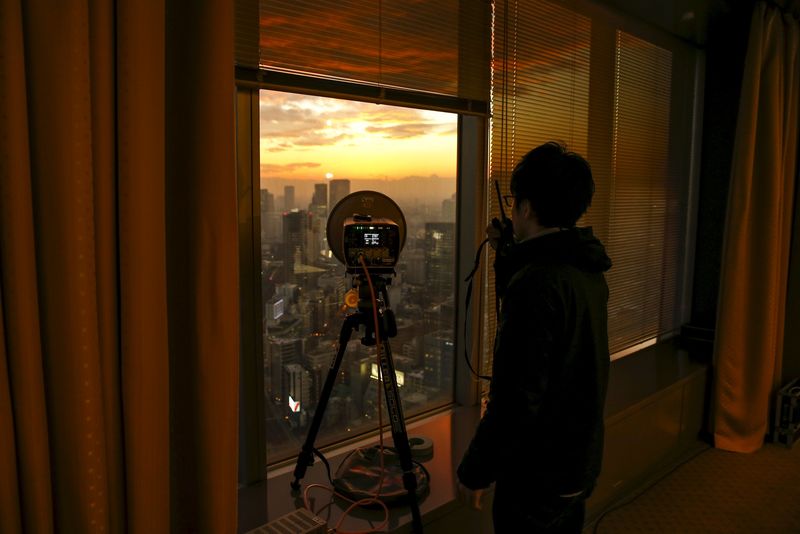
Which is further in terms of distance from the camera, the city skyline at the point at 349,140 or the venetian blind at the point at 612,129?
the venetian blind at the point at 612,129

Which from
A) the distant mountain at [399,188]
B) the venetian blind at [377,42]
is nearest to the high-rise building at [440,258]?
the distant mountain at [399,188]

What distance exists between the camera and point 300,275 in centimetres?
192

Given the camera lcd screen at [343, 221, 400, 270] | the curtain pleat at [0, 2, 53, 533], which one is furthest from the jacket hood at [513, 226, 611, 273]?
the curtain pleat at [0, 2, 53, 533]

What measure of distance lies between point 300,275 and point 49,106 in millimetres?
1043

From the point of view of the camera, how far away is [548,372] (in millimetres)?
1312

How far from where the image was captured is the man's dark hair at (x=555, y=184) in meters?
1.34

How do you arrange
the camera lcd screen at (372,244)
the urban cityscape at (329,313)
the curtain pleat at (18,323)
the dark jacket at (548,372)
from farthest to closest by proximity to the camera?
the urban cityscape at (329,313), the camera lcd screen at (372,244), the dark jacket at (548,372), the curtain pleat at (18,323)

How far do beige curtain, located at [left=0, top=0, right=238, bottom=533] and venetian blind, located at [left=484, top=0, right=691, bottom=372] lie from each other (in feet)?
4.39

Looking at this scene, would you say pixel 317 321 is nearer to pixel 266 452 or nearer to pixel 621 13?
pixel 266 452

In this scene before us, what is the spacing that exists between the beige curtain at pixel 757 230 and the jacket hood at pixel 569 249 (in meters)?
2.03

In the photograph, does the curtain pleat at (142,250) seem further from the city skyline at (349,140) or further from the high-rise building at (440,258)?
the high-rise building at (440,258)

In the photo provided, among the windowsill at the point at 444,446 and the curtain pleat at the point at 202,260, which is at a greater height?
the curtain pleat at the point at 202,260

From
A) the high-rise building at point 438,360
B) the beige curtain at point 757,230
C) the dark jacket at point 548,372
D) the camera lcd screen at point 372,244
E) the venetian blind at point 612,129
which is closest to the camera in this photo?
the dark jacket at point 548,372

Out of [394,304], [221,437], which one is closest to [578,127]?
[394,304]
